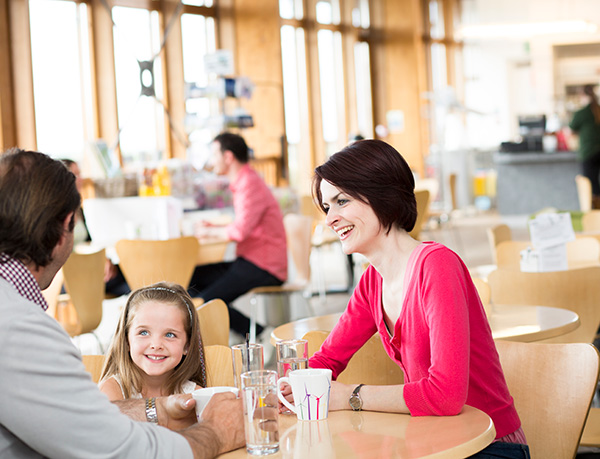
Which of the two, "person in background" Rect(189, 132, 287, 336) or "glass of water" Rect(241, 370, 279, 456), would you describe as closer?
"glass of water" Rect(241, 370, 279, 456)

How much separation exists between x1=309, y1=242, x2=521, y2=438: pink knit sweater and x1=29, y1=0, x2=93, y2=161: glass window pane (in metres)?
6.92

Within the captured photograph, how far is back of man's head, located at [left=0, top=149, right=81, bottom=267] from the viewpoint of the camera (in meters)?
1.16

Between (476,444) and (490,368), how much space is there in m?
0.39

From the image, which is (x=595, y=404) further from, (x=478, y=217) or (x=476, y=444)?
(x=478, y=217)

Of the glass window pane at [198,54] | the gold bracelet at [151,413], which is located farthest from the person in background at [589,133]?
the gold bracelet at [151,413]

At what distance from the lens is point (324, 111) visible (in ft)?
42.8

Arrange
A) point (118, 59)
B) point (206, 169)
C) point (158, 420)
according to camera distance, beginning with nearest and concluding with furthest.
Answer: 1. point (158, 420)
2. point (206, 169)
3. point (118, 59)

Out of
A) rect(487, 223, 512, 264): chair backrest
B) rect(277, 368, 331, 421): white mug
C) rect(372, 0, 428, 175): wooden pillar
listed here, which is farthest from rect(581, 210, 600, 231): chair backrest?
rect(372, 0, 428, 175): wooden pillar

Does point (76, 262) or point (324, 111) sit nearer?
point (76, 262)

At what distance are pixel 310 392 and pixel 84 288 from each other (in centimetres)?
281

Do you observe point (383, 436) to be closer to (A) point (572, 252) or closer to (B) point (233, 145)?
(A) point (572, 252)

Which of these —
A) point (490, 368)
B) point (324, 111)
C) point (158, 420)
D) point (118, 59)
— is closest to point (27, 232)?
point (158, 420)

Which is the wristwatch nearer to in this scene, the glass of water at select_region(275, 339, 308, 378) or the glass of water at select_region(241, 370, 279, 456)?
the glass of water at select_region(275, 339, 308, 378)

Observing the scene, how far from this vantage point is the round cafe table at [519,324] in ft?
7.88
